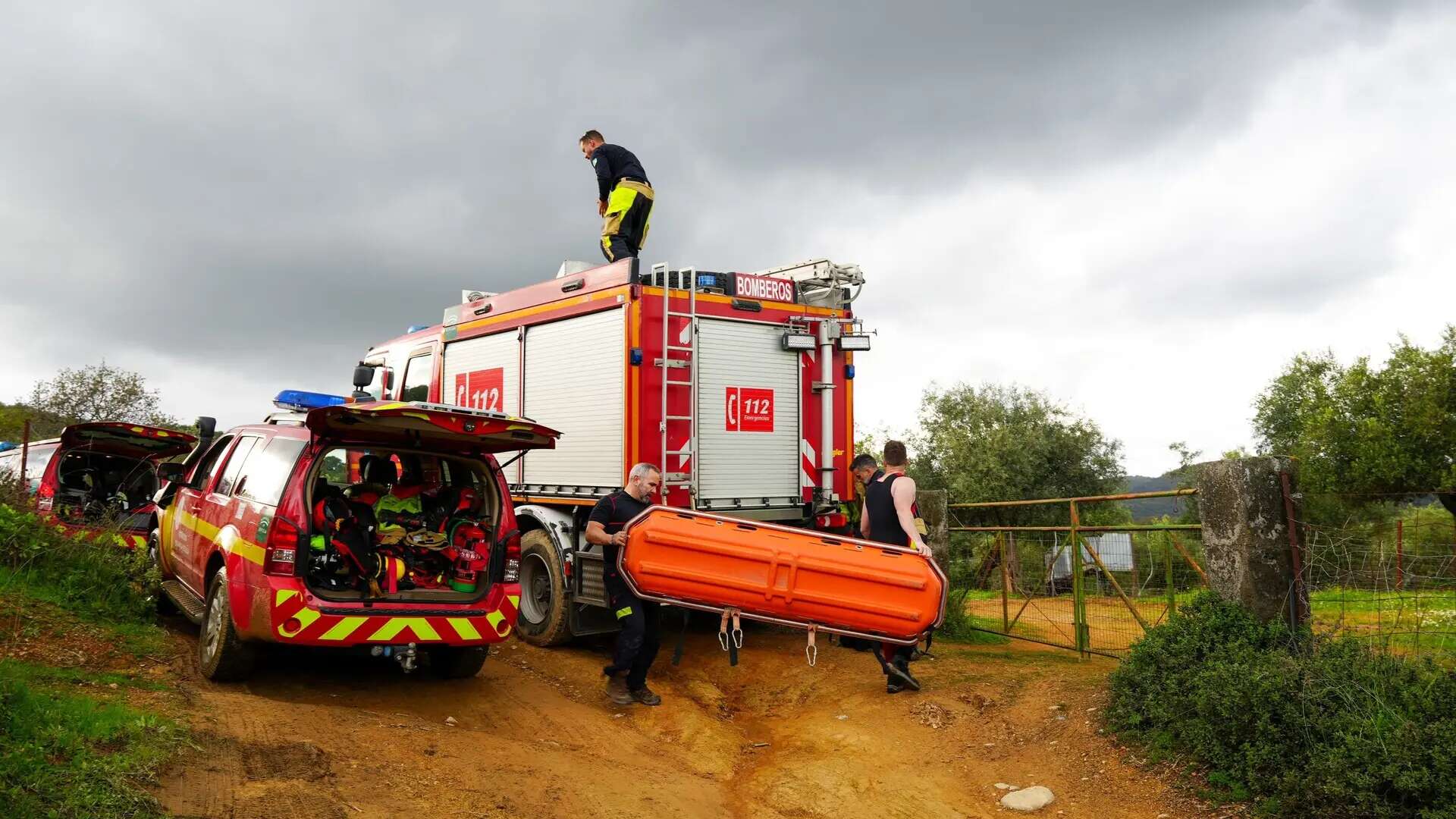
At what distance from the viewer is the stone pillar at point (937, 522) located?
9.56 metres

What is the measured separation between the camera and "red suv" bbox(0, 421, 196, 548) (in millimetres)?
9891

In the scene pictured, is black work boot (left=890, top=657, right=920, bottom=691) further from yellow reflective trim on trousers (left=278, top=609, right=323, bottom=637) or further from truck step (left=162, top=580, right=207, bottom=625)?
truck step (left=162, top=580, right=207, bottom=625)

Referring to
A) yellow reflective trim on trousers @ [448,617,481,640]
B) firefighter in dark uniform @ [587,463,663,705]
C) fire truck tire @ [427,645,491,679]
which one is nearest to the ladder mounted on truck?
firefighter in dark uniform @ [587,463,663,705]

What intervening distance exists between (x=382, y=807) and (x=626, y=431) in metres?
4.26

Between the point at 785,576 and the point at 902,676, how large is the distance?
1391 millimetres

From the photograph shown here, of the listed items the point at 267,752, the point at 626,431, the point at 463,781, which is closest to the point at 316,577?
the point at 267,752

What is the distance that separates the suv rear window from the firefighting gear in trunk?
3.97 metres

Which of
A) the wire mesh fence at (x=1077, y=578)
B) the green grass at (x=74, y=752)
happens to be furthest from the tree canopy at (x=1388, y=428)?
the green grass at (x=74, y=752)

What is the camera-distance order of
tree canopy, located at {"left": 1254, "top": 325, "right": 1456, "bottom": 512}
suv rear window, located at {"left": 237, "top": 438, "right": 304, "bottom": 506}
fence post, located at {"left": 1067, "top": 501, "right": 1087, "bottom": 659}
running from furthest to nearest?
tree canopy, located at {"left": 1254, "top": 325, "right": 1456, "bottom": 512} < fence post, located at {"left": 1067, "top": 501, "right": 1087, "bottom": 659} < suv rear window, located at {"left": 237, "top": 438, "right": 304, "bottom": 506}

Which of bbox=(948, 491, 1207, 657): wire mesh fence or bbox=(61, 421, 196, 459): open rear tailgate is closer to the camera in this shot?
bbox=(948, 491, 1207, 657): wire mesh fence

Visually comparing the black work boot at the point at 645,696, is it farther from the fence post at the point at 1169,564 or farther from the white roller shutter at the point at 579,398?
the fence post at the point at 1169,564

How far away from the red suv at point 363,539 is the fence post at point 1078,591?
4897 millimetres

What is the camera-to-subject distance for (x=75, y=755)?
13.6ft

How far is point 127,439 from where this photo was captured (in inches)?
413
